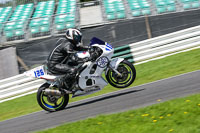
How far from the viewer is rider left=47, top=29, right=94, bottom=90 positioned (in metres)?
7.14

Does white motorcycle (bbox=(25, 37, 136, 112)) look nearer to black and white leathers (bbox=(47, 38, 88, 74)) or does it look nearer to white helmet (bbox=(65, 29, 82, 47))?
black and white leathers (bbox=(47, 38, 88, 74))

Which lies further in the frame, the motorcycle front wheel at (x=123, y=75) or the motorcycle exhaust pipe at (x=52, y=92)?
the motorcycle exhaust pipe at (x=52, y=92)

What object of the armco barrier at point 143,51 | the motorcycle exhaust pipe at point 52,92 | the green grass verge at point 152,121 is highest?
the armco barrier at point 143,51

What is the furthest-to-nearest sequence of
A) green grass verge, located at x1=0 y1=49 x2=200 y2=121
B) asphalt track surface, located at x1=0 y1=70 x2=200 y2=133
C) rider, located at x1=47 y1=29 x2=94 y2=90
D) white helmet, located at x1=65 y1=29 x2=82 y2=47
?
green grass verge, located at x1=0 y1=49 x2=200 y2=121 → rider, located at x1=47 y1=29 x2=94 y2=90 → white helmet, located at x1=65 y1=29 x2=82 y2=47 → asphalt track surface, located at x1=0 y1=70 x2=200 y2=133

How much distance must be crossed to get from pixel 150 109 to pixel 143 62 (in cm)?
646

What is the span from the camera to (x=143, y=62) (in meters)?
11.8

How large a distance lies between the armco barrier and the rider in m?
4.69

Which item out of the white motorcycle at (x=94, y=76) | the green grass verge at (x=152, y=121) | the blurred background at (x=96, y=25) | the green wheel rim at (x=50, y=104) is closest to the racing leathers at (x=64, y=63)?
the white motorcycle at (x=94, y=76)

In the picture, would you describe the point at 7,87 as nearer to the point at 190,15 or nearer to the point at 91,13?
the point at 91,13

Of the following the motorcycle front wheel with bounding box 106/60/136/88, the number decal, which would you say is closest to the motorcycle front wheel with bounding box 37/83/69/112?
the number decal

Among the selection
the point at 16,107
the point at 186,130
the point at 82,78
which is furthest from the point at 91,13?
the point at 186,130

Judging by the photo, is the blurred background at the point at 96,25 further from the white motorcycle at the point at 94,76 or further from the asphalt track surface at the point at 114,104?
the white motorcycle at the point at 94,76

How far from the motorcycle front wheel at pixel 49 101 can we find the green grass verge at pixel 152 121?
6.29ft

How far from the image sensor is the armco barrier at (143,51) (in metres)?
11.9
